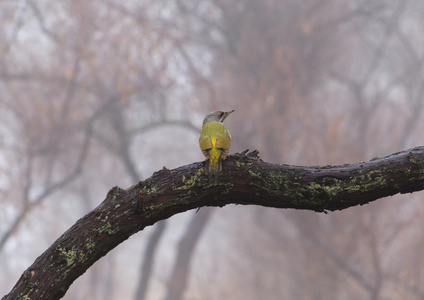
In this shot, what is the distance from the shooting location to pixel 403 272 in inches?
394

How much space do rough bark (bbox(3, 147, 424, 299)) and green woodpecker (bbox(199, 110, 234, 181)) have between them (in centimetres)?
4

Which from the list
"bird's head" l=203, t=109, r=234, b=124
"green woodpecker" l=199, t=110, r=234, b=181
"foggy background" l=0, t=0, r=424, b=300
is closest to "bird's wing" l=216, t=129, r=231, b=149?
"green woodpecker" l=199, t=110, r=234, b=181

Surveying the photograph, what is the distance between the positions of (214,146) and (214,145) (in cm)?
1

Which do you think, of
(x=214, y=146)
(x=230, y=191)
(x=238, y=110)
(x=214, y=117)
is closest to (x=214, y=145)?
(x=214, y=146)

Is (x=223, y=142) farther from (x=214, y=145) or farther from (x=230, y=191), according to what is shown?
(x=230, y=191)

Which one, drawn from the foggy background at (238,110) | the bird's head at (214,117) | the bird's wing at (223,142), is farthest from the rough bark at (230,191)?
the foggy background at (238,110)

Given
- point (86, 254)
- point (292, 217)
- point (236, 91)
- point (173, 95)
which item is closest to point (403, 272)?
point (292, 217)

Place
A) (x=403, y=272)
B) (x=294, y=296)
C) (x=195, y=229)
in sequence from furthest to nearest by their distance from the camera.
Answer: (x=195, y=229), (x=294, y=296), (x=403, y=272)

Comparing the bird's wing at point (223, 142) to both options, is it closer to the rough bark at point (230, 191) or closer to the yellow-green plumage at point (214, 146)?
the yellow-green plumage at point (214, 146)

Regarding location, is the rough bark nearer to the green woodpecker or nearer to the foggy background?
the green woodpecker

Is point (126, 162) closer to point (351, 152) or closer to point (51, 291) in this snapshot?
point (351, 152)

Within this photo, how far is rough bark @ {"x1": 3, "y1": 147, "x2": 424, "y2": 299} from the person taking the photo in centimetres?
207

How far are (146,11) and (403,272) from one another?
Result: 8.25 metres

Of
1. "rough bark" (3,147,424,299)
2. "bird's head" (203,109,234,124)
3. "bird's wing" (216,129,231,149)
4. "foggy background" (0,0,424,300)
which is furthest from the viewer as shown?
"foggy background" (0,0,424,300)
